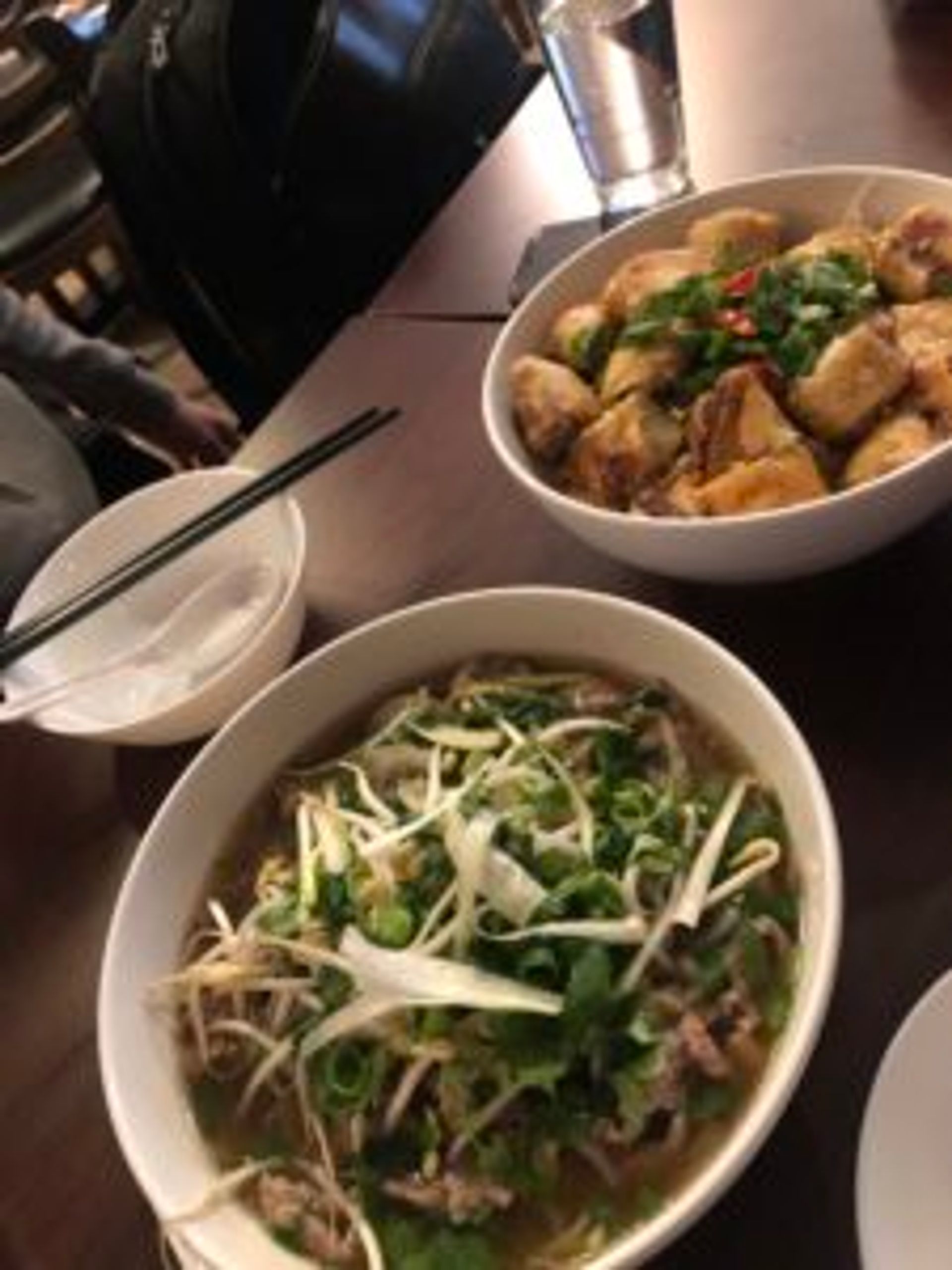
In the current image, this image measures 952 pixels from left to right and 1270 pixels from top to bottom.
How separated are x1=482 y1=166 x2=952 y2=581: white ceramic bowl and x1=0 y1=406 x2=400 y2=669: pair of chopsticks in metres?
0.12

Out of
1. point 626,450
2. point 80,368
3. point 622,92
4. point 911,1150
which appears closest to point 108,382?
point 80,368

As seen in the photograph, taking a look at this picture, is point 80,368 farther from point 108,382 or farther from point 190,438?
point 190,438

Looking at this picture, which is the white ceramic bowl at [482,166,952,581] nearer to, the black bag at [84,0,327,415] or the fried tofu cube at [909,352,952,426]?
the fried tofu cube at [909,352,952,426]

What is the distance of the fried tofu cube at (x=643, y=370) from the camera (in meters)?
0.91

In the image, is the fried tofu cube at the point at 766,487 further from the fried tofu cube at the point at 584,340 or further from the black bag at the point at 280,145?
the black bag at the point at 280,145

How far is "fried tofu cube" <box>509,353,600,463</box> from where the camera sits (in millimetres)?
925

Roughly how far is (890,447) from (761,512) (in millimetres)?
89

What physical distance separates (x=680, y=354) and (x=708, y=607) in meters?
0.17

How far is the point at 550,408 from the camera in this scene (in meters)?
0.93

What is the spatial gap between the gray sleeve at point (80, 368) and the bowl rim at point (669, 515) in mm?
791

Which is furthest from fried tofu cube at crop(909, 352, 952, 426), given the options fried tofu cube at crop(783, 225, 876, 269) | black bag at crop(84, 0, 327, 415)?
black bag at crop(84, 0, 327, 415)

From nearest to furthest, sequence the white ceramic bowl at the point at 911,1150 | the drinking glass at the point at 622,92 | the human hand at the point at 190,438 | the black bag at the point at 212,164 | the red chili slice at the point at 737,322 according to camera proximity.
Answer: the white ceramic bowl at the point at 911,1150 < the red chili slice at the point at 737,322 < the drinking glass at the point at 622,92 < the black bag at the point at 212,164 < the human hand at the point at 190,438

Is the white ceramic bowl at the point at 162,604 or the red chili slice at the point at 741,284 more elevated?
the red chili slice at the point at 741,284

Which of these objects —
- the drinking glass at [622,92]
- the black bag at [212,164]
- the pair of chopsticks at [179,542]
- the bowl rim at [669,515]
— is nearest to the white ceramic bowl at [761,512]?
the bowl rim at [669,515]
